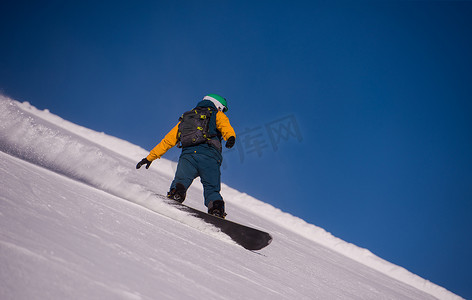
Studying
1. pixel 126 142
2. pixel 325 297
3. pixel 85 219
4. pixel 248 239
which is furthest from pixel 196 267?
pixel 126 142

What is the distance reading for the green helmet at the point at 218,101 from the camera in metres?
5.00

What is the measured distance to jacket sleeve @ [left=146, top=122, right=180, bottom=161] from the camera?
485 centimetres

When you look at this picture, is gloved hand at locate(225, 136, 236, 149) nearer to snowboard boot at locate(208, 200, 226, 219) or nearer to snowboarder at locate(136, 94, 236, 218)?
snowboarder at locate(136, 94, 236, 218)

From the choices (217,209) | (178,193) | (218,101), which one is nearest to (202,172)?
(178,193)

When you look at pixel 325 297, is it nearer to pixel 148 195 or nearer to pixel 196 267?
pixel 196 267

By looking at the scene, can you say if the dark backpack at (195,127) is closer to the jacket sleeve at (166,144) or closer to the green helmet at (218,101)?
the jacket sleeve at (166,144)

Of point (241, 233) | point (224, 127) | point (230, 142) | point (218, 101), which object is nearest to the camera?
point (241, 233)

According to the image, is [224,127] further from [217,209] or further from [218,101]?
[217,209]

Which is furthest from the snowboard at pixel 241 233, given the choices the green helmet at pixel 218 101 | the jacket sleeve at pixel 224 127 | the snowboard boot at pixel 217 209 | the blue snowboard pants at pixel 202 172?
the green helmet at pixel 218 101

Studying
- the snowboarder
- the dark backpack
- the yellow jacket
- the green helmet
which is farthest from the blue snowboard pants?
the green helmet

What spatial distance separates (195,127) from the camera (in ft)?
14.6

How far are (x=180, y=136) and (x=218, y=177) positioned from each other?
0.84 metres

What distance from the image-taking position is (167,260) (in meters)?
1.61

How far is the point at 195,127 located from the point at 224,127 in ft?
1.43
